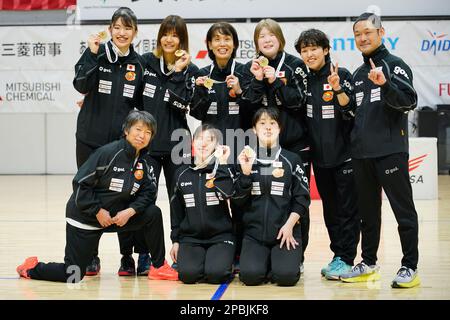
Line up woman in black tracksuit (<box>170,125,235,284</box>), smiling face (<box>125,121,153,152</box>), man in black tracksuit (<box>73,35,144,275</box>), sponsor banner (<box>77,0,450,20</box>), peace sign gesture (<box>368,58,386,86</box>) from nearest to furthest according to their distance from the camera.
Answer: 1. peace sign gesture (<box>368,58,386,86</box>)
2. smiling face (<box>125,121,153,152</box>)
3. woman in black tracksuit (<box>170,125,235,284</box>)
4. man in black tracksuit (<box>73,35,144,275</box>)
5. sponsor banner (<box>77,0,450,20</box>)

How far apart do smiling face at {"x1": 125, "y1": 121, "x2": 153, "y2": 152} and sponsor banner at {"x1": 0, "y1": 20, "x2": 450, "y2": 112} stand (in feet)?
24.9

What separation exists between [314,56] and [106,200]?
1.73 metres

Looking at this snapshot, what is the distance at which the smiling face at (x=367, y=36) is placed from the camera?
4.54 metres

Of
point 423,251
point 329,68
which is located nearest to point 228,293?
point 329,68

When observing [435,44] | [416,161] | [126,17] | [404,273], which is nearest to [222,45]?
[126,17]

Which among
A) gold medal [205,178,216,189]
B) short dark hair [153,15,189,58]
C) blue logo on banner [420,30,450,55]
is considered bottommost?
gold medal [205,178,216,189]

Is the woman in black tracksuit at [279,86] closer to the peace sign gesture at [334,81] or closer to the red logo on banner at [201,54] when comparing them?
the peace sign gesture at [334,81]

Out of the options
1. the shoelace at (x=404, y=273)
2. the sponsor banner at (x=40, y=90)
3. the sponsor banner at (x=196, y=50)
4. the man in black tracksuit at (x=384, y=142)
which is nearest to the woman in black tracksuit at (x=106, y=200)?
the man in black tracksuit at (x=384, y=142)

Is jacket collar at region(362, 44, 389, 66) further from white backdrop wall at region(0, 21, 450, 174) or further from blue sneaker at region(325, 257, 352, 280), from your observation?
white backdrop wall at region(0, 21, 450, 174)

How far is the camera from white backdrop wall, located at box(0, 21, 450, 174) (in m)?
12.0

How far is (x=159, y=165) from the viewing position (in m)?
5.11

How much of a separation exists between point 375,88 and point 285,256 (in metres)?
1.25

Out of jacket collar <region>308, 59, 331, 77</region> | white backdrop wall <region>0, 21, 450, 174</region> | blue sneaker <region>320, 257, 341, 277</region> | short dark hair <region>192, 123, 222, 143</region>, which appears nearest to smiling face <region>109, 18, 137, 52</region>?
short dark hair <region>192, 123, 222, 143</region>
